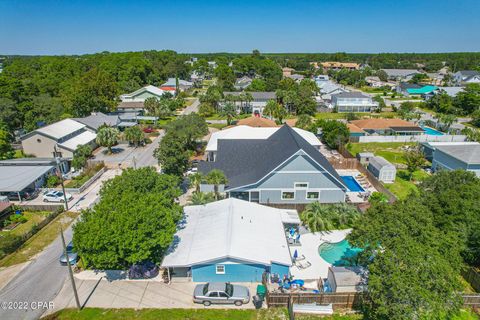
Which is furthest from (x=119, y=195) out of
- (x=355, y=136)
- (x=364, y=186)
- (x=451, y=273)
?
(x=355, y=136)

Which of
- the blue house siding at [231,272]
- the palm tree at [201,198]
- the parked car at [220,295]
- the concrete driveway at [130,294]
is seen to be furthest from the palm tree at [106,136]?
the parked car at [220,295]

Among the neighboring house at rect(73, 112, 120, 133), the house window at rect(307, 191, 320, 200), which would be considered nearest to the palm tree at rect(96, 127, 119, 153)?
the neighboring house at rect(73, 112, 120, 133)

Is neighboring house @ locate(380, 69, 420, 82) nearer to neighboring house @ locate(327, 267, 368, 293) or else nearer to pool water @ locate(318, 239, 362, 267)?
pool water @ locate(318, 239, 362, 267)

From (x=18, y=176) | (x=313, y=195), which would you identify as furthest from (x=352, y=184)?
(x=18, y=176)

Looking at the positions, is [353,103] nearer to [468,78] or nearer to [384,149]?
[384,149]

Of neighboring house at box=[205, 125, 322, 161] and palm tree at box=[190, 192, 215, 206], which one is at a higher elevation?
neighboring house at box=[205, 125, 322, 161]
